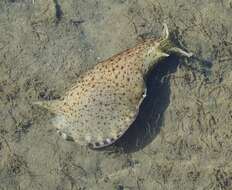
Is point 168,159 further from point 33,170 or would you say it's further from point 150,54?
point 33,170

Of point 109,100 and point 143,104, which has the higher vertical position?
point 109,100

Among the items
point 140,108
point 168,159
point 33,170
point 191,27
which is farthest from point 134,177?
point 191,27

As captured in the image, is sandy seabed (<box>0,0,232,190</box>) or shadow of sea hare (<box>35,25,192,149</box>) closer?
shadow of sea hare (<box>35,25,192,149</box>)

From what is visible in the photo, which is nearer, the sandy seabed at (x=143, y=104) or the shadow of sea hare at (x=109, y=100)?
the shadow of sea hare at (x=109, y=100)

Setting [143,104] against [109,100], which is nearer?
[109,100]
